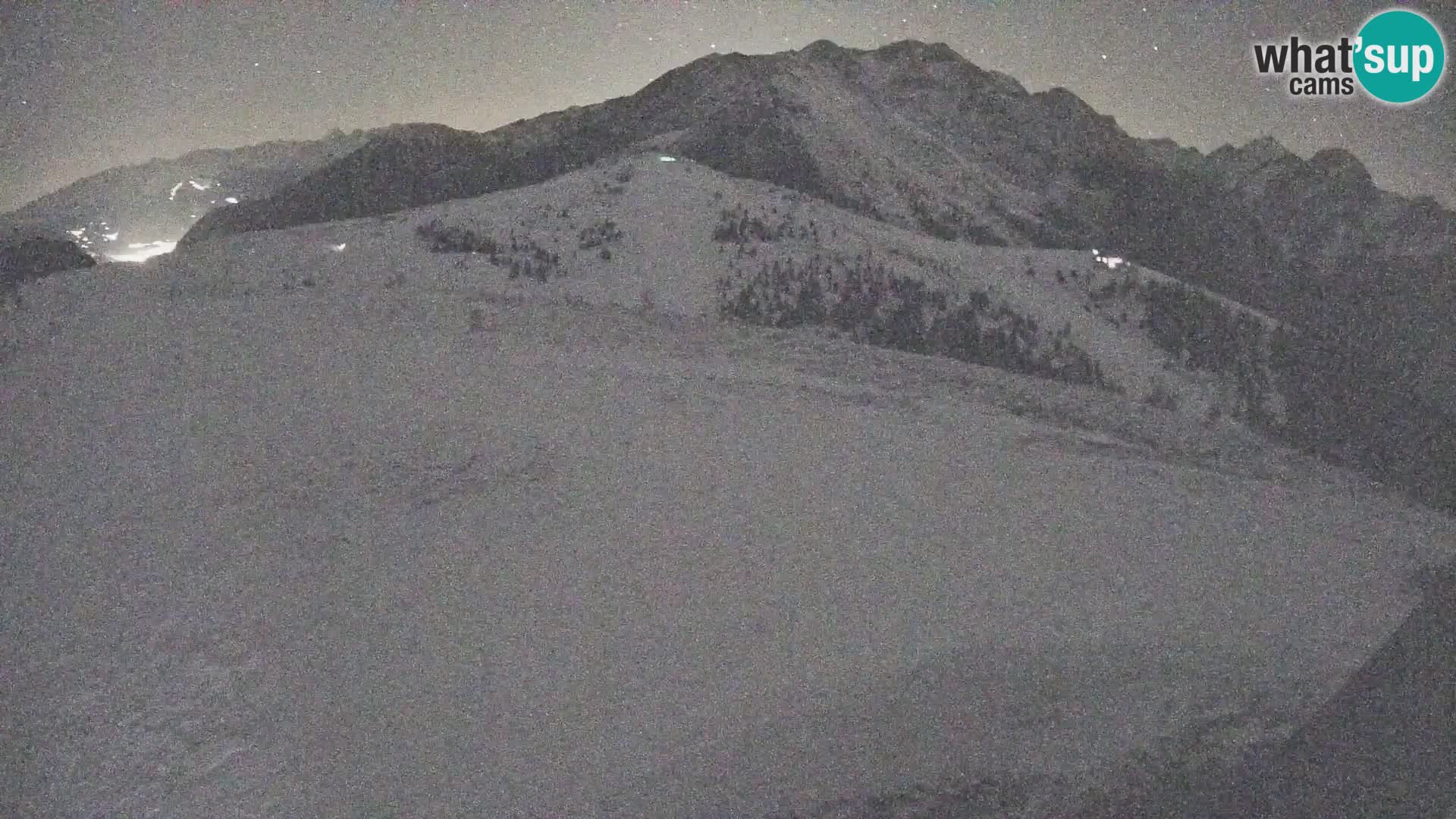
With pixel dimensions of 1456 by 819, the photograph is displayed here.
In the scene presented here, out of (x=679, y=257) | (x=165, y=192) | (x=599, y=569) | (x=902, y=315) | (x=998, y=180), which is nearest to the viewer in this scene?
(x=599, y=569)

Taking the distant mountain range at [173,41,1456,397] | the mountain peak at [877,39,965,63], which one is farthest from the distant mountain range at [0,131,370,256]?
the mountain peak at [877,39,965,63]

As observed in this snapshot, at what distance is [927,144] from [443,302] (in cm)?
2699

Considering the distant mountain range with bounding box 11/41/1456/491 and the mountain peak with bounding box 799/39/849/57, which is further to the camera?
the mountain peak with bounding box 799/39/849/57

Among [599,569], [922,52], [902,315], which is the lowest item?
[599,569]

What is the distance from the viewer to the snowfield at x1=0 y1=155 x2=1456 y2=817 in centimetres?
465

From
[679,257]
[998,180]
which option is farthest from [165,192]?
[679,257]

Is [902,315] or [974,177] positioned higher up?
[974,177]

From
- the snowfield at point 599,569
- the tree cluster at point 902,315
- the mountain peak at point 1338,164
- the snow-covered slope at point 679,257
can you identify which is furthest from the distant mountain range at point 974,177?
the snowfield at point 599,569

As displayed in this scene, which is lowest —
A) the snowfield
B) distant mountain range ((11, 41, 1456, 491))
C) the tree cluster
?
the snowfield

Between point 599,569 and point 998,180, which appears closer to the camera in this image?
point 599,569

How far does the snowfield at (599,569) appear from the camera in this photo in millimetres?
4648

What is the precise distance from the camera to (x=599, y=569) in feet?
19.9

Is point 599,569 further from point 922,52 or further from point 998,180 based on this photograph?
point 922,52

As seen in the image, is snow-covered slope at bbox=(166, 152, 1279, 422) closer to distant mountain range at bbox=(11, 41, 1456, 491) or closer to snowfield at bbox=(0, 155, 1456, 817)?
snowfield at bbox=(0, 155, 1456, 817)
